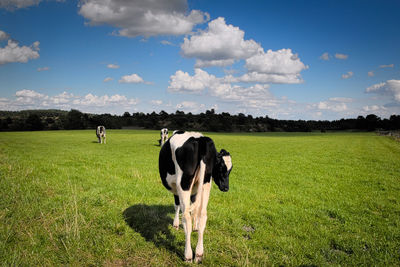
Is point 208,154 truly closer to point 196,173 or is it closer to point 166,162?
point 196,173

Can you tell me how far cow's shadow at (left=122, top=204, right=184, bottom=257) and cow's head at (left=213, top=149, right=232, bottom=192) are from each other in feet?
5.55

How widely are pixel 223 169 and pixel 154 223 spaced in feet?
8.51

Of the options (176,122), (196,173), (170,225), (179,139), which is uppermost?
(176,122)

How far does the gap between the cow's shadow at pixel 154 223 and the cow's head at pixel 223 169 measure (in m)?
1.69

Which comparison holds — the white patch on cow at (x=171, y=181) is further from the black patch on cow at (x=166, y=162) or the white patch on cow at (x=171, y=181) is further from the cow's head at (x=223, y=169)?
the cow's head at (x=223, y=169)

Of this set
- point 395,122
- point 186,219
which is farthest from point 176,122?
point 395,122

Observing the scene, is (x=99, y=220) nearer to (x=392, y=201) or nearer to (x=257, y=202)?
(x=257, y=202)

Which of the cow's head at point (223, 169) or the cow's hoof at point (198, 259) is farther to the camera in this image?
the cow's head at point (223, 169)

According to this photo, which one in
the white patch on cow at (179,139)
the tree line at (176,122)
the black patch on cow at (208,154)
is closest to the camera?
the black patch on cow at (208,154)

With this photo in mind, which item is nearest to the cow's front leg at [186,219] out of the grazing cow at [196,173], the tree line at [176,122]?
the grazing cow at [196,173]

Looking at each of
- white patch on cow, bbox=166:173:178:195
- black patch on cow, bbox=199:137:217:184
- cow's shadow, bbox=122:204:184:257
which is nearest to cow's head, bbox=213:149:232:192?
black patch on cow, bbox=199:137:217:184

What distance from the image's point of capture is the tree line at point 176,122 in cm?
7938

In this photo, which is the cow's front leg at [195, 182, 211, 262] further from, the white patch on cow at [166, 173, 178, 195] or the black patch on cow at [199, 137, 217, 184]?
the white patch on cow at [166, 173, 178, 195]

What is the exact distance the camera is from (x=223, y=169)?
4.82 metres
